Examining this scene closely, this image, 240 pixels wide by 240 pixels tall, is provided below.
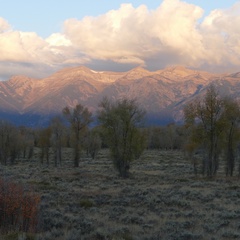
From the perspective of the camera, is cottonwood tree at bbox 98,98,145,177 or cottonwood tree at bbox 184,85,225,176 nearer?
cottonwood tree at bbox 184,85,225,176

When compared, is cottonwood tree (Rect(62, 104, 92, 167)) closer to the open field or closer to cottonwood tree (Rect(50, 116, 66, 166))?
cottonwood tree (Rect(50, 116, 66, 166))

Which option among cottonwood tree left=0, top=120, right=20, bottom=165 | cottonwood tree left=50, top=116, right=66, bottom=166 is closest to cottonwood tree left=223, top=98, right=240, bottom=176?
cottonwood tree left=50, top=116, right=66, bottom=166

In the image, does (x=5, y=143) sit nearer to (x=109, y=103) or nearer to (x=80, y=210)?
(x=109, y=103)

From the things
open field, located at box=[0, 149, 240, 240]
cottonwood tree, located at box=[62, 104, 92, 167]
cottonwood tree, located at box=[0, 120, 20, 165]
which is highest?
cottonwood tree, located at box=[62, 104, 92, 167]

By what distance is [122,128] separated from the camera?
42.8 meters

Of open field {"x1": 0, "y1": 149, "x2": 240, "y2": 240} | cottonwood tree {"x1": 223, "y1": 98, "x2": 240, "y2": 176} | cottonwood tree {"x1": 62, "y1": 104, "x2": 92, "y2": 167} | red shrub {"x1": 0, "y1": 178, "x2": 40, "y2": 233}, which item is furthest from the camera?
cottonwood tree {"x1": 62, "y1": 104, "x2": 92, "y2": 167}

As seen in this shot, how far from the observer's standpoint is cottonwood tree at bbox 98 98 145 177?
42.7 meters

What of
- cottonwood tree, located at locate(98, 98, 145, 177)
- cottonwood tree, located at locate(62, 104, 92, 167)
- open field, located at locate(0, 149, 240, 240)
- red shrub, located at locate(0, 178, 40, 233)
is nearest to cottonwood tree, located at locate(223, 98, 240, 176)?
cottonwood tree, located at locate(98, 98, 145, 177)

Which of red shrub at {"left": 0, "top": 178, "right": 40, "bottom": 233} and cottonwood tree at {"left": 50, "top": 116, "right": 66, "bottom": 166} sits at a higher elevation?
cottonwood tree at {"left": 50, "top": 116, "right": 66, "bottom": 166}

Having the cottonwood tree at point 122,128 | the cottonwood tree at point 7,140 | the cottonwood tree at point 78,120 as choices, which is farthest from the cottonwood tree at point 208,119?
the cottonwood tree at point 7,140

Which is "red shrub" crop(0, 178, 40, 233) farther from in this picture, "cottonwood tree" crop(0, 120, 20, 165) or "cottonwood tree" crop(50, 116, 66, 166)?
"cottonwood tree" crop(0, 120, 20, 165)

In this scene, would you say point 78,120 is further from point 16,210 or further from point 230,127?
point 16,210

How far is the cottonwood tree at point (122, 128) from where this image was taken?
42.7 meters

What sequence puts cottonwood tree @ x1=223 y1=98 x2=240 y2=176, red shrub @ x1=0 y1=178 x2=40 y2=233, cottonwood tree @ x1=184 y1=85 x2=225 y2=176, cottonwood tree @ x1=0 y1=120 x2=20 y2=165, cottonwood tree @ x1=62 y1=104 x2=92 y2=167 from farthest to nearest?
1. cottonwood tree @ x1=0 y1=120 x2=20 y2=165
2. cottonwood tree @ x1=62 y1=104 x2=92 y2=167
3. cottonwood tree @ x1=223 y1=98 x2=240 y2=176
4. cottonwood tree @ x1=184 y1=85 x2=225 y2=176
5. red shrub @ x1=0 y1=178 x2=40 y2=233
